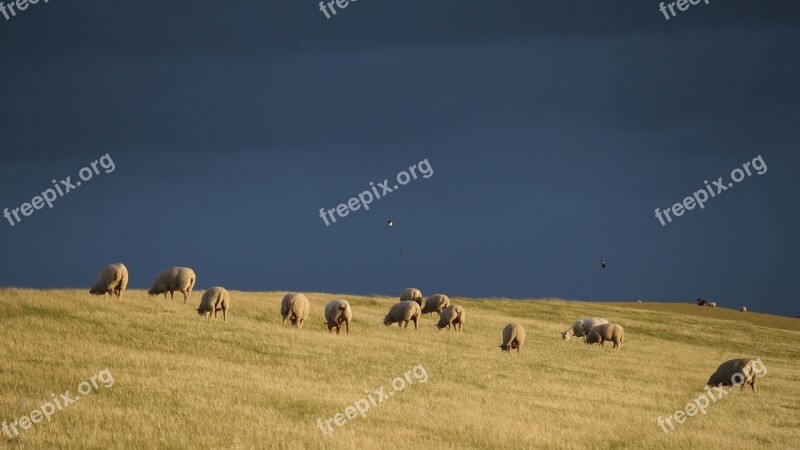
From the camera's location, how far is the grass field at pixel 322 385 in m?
18.8

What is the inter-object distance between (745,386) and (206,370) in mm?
22859

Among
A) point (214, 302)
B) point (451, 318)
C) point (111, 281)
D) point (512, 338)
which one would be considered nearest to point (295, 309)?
point (214, 302)

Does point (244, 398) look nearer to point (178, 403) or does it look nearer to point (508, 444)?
point (178, 403)

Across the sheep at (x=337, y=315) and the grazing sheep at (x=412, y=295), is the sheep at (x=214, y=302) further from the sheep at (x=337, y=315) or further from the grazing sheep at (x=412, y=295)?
the grazing sheep at (x=412, y=295)

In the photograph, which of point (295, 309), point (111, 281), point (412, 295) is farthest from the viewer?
point (412, 295)

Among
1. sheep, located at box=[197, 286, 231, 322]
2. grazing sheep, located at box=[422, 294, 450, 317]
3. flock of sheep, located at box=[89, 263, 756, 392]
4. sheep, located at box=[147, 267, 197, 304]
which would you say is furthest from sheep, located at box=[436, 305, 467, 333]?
sheep, located at box=[147, 267, 197, 304]

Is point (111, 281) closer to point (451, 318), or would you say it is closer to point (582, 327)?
point (451, 318)

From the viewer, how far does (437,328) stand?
4666cm

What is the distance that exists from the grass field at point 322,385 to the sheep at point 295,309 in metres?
0.95

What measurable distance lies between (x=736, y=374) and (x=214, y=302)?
74.1 feet

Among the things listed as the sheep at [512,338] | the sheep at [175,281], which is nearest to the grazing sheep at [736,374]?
the sheep at [512,338]

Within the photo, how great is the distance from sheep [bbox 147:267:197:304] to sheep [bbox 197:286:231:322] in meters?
3.22

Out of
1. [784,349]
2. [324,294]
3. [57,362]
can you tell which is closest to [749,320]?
[784,349]

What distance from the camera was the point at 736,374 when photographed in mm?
34625
